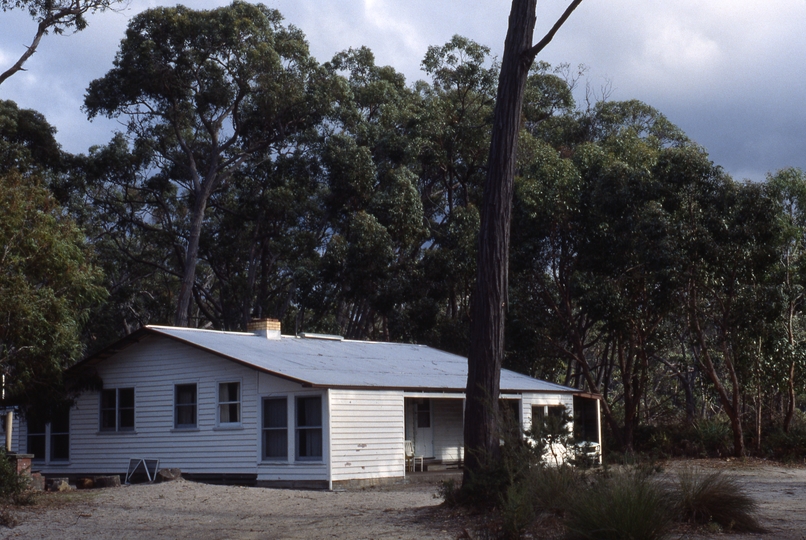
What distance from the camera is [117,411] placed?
74.2ft

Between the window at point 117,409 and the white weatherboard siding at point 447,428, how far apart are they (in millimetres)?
8336

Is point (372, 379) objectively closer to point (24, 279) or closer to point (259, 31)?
point (24, 279)

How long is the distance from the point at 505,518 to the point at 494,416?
2.77 metres

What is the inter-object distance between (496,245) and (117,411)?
13.3 metres

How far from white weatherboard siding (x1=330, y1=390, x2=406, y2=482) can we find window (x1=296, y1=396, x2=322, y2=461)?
0.44 meters

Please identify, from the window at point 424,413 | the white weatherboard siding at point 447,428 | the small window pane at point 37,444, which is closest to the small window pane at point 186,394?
the small window pane at point 37,444

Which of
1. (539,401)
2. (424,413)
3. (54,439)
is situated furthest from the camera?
(424,413)

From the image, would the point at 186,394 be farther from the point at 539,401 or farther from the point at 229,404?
the point at 539,401

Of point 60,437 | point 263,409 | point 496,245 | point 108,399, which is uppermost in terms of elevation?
point 496,245

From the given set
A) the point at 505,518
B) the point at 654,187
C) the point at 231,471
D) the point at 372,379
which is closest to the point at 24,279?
the point at 231,471

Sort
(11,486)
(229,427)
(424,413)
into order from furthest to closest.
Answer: (424,413)
(229,427)
(11,486)

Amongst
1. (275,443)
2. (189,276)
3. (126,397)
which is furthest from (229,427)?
(189,276)

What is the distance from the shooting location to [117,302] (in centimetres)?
3847

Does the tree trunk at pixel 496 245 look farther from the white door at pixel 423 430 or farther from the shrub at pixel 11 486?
the white door at pixel 423 430
